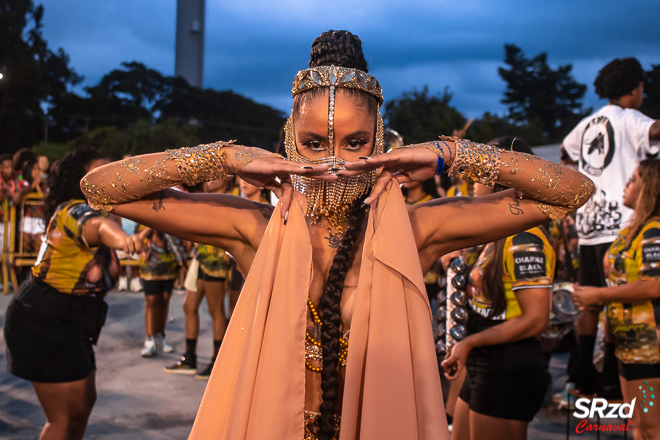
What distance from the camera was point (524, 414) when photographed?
2.65m

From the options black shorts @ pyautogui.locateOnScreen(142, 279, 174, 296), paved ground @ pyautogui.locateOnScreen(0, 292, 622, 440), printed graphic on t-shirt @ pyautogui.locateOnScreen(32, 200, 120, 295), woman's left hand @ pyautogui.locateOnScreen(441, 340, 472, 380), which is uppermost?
printed graphic on t-shirt @ pyautogui.locateOnScreen(32, 200, 120, 295)

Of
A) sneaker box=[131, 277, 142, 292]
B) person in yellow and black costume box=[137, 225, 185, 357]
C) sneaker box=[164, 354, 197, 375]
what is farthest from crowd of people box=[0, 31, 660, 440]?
sneaker box=[131, 277, 142, 292]

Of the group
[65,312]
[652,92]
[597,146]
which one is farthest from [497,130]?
[65,312]

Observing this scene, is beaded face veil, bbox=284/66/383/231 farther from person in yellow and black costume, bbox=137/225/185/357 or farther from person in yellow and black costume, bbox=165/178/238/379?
person in yellow and black costume, bbox=137/225/185/357

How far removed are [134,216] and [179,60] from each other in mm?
37915

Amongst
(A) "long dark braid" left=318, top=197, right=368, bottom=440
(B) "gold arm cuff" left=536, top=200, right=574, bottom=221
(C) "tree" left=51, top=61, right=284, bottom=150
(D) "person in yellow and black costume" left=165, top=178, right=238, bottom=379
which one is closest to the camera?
(A) "long dark braid" left=318, top=197, right=368, bottom=440

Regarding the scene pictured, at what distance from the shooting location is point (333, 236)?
193 cm

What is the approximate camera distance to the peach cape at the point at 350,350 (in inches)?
61.2

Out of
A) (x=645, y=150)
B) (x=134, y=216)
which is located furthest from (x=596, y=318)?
(x=134, y=216)

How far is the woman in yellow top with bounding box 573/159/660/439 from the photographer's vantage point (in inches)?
121

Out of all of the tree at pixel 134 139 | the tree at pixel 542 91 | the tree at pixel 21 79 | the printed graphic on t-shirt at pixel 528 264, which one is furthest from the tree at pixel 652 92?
the tree at pixel 21 79

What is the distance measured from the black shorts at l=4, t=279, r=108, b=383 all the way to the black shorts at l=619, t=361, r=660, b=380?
3.30 m

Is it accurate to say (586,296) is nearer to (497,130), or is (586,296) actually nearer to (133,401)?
(133,401)

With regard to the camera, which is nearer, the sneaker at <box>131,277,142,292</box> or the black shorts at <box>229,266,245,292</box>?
the black shorts at <box>229,266,245,292</box>
